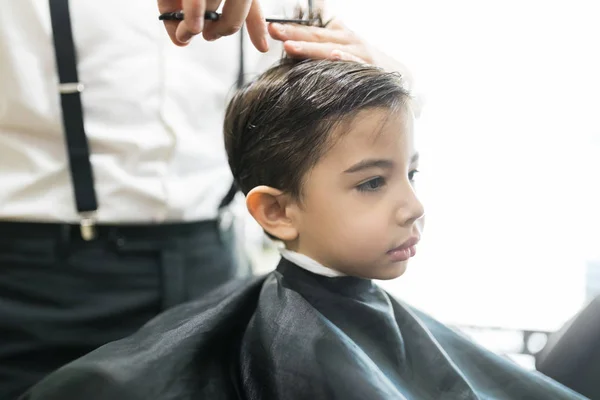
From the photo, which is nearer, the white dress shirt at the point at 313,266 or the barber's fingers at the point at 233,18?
the barber's fingers at the point at 233,18

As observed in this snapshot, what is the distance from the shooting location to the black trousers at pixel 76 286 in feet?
3.00

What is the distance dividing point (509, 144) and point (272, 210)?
86 cm

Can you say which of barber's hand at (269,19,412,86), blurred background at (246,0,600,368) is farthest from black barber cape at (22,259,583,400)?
blurred background at (246,0,600,368)

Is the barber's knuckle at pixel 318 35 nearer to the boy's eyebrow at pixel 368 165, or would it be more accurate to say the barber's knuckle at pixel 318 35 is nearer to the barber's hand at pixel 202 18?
the barber's hand at pixel 202 18

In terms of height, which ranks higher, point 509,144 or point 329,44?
point 329,44

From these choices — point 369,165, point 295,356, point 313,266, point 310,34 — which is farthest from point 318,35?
point 295,356

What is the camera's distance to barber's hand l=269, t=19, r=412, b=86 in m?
0.83

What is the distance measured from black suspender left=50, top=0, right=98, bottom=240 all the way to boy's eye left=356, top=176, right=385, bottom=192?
0.50 m

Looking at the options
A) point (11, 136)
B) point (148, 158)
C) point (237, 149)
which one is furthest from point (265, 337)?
point (11, 136)

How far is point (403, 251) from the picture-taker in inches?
30.0

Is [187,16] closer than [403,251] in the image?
Yes

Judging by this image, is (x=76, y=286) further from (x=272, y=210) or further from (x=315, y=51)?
(x=315, y=51)

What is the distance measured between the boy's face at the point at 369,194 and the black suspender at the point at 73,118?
1.38ft

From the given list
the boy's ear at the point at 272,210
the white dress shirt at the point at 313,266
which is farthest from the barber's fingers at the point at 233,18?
the white dress shirt at the point at 313,266
